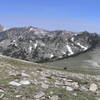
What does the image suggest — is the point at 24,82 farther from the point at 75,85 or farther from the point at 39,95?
the point at 75,85

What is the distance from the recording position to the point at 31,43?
10219 cm

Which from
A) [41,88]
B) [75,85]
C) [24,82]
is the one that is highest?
[24,82]

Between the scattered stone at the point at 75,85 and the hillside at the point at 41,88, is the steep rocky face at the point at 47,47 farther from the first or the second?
the scattered stone at the point at 75,85

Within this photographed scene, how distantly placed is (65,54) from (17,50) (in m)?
18.3

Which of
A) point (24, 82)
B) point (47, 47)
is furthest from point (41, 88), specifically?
point (47, 47)

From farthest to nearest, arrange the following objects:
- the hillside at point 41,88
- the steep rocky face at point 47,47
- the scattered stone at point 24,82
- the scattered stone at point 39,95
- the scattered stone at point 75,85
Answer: the steep rocky face at point 47,47
the scattered stone at point 75,85
the scattered stone at point 24,82
the hillside at point 41,88
the scattered stone at point 39,95

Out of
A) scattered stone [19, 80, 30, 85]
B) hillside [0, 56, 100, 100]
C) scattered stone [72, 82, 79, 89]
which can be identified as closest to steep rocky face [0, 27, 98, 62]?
hillside [0, 56, 100, 100]

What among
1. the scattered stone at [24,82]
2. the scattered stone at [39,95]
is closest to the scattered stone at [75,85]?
the scattered stone at [24,82]

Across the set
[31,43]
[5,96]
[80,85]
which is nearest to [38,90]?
[5,96]

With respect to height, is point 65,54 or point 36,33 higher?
point 36,33

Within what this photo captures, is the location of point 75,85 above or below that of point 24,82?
below

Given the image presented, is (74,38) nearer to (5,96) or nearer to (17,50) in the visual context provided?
(17,50)

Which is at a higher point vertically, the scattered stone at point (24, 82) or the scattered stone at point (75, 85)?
the scattered stone at point (24, 82)

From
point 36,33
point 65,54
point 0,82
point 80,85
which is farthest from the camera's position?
point 36,33
